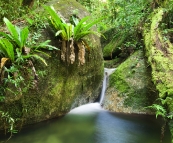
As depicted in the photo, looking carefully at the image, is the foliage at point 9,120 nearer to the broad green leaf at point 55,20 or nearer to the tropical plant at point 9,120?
the tropical plant at point 9,120

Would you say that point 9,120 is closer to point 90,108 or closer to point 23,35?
point 23,35

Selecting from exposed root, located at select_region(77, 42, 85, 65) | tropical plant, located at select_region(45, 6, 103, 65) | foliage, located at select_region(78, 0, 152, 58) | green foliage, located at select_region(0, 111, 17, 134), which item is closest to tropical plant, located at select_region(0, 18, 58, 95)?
green foliage, located at select_region(0, 111, 17, 134)

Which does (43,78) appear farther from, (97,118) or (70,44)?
(97,118)

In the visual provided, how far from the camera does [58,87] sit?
4.17 meters

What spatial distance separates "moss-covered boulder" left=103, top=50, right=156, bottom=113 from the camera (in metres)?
4.82

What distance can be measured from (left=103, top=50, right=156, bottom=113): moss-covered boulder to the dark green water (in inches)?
12.5

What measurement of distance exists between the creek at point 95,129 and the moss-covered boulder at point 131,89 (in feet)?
0.90

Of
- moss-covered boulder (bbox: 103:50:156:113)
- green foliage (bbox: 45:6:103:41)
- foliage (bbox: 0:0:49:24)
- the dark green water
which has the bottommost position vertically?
the dark green water

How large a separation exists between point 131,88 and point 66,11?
2.80m

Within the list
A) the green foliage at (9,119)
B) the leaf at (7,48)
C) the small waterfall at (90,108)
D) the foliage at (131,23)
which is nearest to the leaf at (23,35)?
the leaf at (7,48)

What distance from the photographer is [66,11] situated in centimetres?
505

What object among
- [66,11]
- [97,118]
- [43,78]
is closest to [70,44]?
[43,78]

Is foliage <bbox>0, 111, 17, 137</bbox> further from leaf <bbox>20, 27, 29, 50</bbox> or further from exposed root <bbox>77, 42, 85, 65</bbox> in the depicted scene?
exposed root <bbox>77, 42, 85, 65</bbox>

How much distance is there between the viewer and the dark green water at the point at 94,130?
11.3 ft
